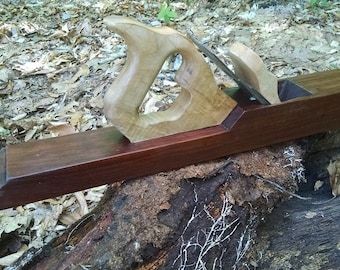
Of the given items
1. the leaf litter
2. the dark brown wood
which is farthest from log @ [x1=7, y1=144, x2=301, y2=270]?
the leaf litter

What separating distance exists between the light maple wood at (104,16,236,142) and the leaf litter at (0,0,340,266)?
→ 572mm

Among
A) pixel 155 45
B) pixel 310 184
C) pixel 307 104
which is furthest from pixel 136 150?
pixel 310 184

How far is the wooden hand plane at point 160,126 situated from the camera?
37.7 inches

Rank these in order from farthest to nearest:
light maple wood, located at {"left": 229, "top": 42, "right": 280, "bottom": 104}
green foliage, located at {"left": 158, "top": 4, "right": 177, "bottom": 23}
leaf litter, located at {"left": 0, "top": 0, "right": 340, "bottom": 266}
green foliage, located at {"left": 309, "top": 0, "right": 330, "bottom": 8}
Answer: green foliage, located at {"left": 158, "top": 4, "right": 177, "bottom": 23} < green foliage, located at {"left": 309, "top": 0, "right": 330, "bottom": 8} < leaf litter, located at {"left": 0, "top": 0, "right": 340, "bottom": 266} < light maple wood, located at {"left": 229, "top": 42, "right": 280, "bottom": 104}

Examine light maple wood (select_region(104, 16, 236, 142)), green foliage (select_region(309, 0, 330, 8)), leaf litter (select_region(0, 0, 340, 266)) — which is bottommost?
leaf litter (select_region(0, 0, 340, 266))

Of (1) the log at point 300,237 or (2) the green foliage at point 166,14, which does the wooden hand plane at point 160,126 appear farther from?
(2) the green foliage at point 166,14

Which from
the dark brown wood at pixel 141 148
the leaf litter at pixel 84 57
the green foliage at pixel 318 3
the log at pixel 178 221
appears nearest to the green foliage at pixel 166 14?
the leaf litter at pixel 84 57

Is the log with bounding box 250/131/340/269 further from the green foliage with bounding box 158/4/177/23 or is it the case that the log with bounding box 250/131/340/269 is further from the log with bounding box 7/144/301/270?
the green foliage with bounding box 158/4/177/23

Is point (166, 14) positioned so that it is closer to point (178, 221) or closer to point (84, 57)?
point (84, 57)

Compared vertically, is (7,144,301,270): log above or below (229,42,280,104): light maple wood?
below

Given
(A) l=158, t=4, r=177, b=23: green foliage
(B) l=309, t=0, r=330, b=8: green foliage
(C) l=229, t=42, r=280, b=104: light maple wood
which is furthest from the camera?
(A) l=158, t=4, r=177, b=23: green foliage

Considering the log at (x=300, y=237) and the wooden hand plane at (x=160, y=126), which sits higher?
the wooden hand plane at (x=160, y=126)

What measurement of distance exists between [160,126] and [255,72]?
0.24m

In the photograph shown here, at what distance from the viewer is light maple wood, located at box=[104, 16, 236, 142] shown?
3.05ft
